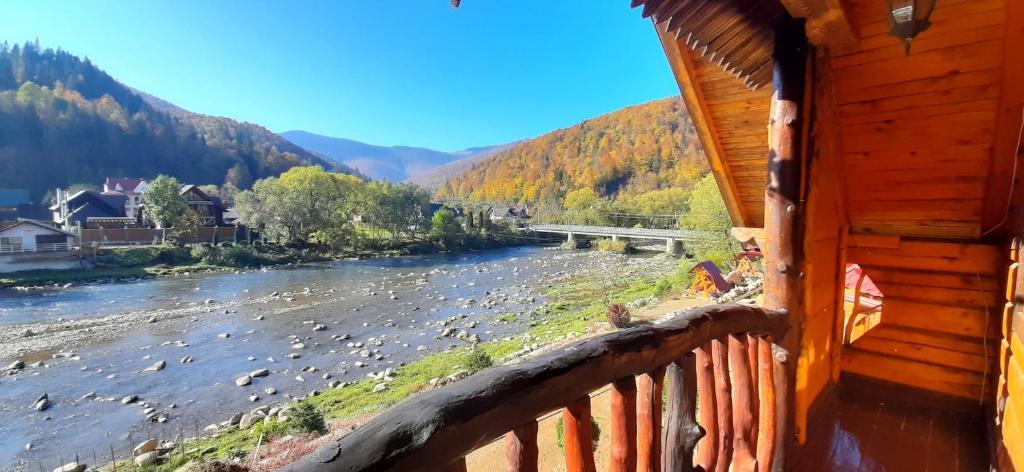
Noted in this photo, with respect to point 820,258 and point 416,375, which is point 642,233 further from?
point 820,258

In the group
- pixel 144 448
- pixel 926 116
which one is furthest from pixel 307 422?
pixel 926 116

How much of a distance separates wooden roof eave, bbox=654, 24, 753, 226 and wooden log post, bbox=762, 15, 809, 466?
27.0 inches

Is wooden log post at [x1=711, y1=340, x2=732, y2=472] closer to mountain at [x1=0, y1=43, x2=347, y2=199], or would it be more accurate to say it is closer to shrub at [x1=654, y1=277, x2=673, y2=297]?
shrub at [x1=654, y1=277, x2=673, y2=297]

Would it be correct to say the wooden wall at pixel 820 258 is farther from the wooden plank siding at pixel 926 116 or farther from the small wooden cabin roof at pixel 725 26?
the small wooden cabin roof at pixel 725 26

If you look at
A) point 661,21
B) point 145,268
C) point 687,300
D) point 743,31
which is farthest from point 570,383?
point 145,268

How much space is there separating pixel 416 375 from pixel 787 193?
1022 cm

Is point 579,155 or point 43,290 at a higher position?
point 579,155

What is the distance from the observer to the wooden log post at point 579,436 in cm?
121

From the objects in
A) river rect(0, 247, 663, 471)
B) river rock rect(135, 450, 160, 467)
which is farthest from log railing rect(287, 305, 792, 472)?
river rect(0, 247, 663, 471)

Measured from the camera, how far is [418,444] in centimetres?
79

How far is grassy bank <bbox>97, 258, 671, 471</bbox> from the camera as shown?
7730 mm

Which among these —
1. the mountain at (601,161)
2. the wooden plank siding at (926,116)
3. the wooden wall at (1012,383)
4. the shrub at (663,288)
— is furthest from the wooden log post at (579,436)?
the mountain at (601,161)

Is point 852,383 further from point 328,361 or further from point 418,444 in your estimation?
point 328,361

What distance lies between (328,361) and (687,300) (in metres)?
12.7
